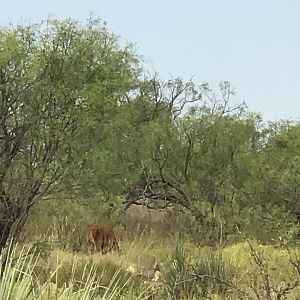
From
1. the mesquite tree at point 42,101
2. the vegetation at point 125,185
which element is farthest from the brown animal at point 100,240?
the mesquite tree at point 42,101

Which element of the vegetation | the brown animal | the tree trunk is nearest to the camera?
the vegetation

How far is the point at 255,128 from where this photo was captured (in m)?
19.9

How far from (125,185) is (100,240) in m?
3.24

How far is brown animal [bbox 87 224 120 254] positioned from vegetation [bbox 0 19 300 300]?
0.30 meters

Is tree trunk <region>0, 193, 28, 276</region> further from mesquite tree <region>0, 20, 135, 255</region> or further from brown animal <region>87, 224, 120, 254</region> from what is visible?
brown animal <region>87, 224, 120, 254</region>

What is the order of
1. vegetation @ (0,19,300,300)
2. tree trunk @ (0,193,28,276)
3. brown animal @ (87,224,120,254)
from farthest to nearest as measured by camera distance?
1. brown animal @ (87,224,120,254)
2. tree trunk @ (0,193,28,276)
3. vegetation @ (0,19,300,300)

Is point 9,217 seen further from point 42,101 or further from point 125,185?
point 125,185

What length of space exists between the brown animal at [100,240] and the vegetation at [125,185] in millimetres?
299

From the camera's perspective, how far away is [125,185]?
1808 centimetres

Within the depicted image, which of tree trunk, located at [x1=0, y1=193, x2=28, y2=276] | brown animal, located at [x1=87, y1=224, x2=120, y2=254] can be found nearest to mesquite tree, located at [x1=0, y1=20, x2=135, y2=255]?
tree trunk, located at [x1=0, y1=193, x2=28, y2=276]

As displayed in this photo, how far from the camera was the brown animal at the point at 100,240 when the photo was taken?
14.7m

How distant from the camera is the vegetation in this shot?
28.0 feet

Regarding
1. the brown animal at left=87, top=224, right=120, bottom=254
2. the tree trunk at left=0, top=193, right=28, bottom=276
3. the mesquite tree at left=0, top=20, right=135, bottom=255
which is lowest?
the brown animal at left=87, top=224, right=120, bottom=254

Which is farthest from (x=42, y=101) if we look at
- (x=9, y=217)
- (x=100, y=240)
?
(x=100, y=240)
